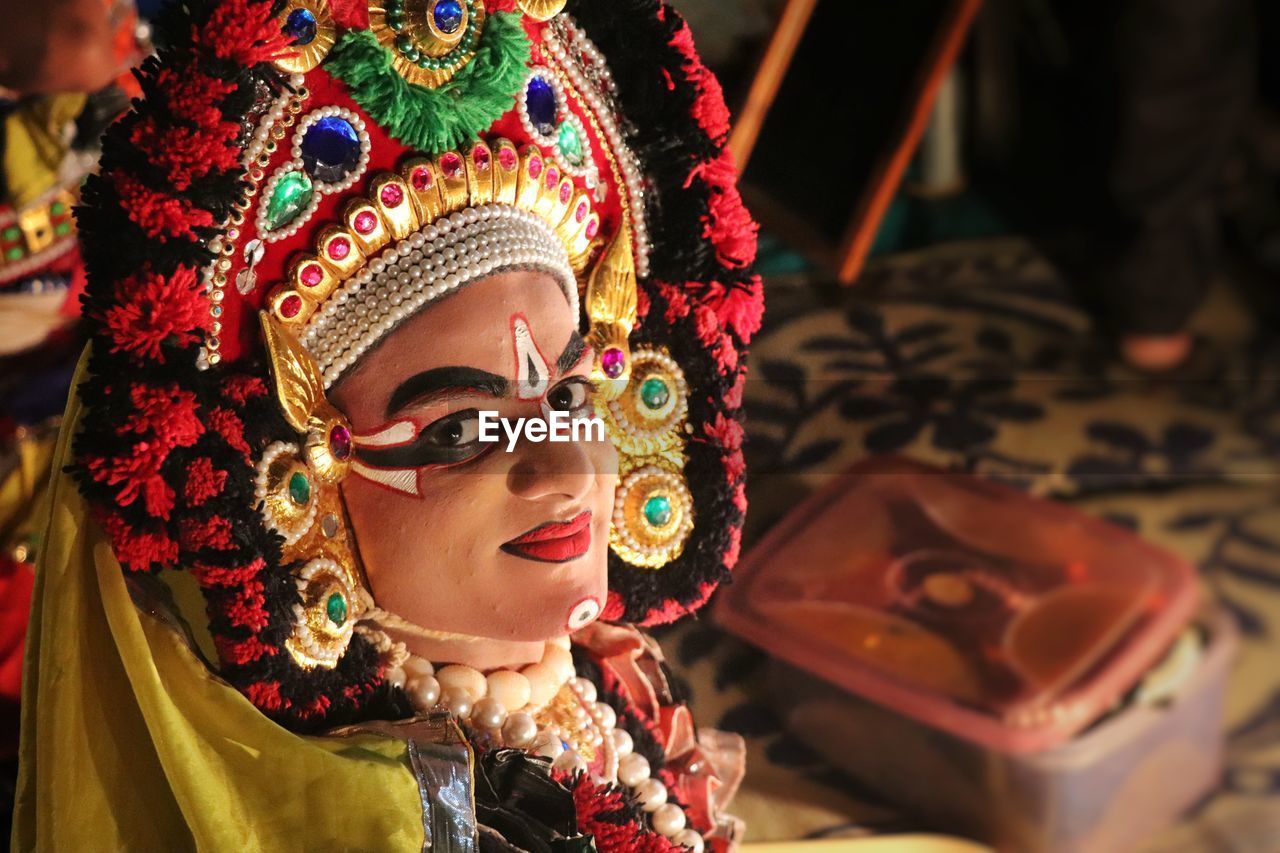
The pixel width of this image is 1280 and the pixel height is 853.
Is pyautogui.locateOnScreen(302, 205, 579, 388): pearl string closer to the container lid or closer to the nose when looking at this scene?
the nose

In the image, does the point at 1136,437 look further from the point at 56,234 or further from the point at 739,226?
the point at 56,234

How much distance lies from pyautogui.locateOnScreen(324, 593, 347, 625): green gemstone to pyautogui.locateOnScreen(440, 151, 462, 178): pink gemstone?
27 cm

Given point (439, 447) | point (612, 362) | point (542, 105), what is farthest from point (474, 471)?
point (542, 105)

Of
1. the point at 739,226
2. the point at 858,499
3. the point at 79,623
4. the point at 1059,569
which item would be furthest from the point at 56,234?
the point at 1059,569

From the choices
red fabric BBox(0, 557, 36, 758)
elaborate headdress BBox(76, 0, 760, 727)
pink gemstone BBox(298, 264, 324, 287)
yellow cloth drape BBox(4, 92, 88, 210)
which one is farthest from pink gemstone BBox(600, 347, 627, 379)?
yellow cloth drape BBox(4, 92, 88, 210)

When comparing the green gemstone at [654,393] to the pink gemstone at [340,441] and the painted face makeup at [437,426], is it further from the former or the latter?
the pink gemstone at [340,441]

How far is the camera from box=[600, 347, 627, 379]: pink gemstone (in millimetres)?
917

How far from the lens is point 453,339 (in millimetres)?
825

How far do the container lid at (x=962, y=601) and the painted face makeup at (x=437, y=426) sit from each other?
21 centimetres

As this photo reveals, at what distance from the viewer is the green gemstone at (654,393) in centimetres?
94

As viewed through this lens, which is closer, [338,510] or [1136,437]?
[338,510]

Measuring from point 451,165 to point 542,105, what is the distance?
0.26 feet

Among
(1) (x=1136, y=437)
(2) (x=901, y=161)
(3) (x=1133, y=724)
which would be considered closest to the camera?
(3) (x=1133, y=724)

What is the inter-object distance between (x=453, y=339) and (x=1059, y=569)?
0.41 m
